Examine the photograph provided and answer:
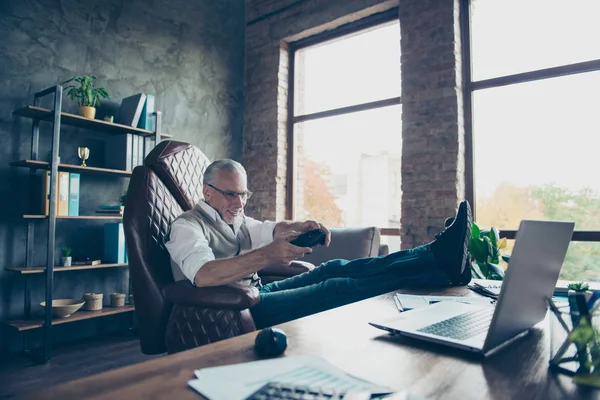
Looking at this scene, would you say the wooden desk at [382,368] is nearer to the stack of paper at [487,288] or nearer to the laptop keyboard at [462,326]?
the laptop keyboard at [462,326]

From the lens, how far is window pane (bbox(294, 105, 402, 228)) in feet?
12.6

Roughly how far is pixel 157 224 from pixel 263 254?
48cm

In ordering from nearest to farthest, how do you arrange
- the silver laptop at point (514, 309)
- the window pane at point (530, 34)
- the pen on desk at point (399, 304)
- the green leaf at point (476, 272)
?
the silver laptop at point (514, 309) < the pen on desk at point (399, 304) < the green leaf at point (476, 272) < the window pane at point (530, 34)

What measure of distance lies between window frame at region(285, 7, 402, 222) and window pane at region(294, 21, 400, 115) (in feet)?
0.17

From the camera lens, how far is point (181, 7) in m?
4.08

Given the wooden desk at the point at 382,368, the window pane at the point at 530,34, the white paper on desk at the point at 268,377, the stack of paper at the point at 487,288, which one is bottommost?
the wooden desk at the point at 382,368

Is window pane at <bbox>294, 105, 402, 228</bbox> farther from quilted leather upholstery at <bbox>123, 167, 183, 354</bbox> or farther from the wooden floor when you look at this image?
quilted leather upholstery at <bbox>123, 167, 183, 354</bbox>

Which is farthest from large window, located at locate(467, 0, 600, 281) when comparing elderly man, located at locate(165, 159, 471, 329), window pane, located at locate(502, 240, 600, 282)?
elderly man, located at locate(165, 159, 471, 329)

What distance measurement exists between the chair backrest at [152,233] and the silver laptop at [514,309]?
0.93m

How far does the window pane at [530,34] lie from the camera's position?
2982mm

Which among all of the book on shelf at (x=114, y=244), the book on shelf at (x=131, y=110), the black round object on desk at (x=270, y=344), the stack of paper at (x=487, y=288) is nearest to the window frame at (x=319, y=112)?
the book on shelf at (x=131, y=110)

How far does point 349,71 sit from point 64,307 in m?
3.15

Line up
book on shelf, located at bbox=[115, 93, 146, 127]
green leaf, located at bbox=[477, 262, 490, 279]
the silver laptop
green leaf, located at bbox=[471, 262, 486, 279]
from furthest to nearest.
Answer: book on shelf, located at bbox=[115, 93, 146, 127], green leaf, located at bbox=[477, 262, 490, 279], green leaf, located at bbox=[471, 262, 486, 279], the silver laptop

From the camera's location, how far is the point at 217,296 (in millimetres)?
1372
